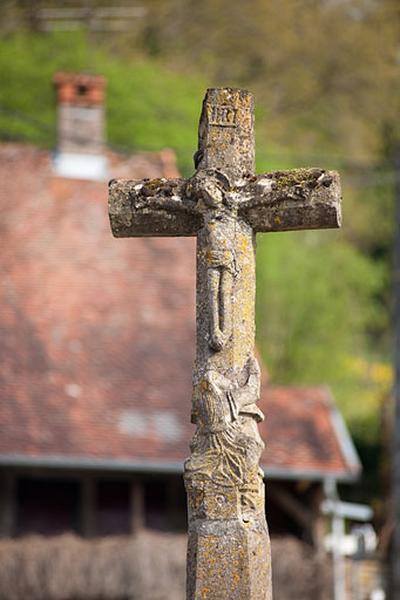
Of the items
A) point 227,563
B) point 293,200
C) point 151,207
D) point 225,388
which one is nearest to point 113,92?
point 151,207

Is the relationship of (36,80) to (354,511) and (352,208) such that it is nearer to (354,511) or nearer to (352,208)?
(352,208)

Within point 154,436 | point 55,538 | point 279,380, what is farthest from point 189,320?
point 279,380

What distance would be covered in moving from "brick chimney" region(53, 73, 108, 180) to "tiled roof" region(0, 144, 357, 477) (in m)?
0.28

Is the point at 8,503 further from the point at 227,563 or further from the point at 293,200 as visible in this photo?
the point at 227,563

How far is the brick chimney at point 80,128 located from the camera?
2695 centimetres

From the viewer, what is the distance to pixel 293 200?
8.95m

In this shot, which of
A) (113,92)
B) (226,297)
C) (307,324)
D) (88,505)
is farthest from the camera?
(113,92)

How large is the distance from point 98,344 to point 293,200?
14.9 meters

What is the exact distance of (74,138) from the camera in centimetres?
2717

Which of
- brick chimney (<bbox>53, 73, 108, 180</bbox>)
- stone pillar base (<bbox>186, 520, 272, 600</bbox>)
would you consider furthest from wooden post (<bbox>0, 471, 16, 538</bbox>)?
stone pillar base (<bbox>186, 520, 272, 600</bbox>)

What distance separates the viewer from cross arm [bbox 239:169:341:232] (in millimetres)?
8883

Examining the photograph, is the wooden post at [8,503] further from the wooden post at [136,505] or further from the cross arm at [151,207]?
the cross arm at [151,207]

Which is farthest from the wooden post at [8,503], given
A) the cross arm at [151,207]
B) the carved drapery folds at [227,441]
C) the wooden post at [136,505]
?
the carved drapery folds at [227,441]

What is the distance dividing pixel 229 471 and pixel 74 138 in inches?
750
